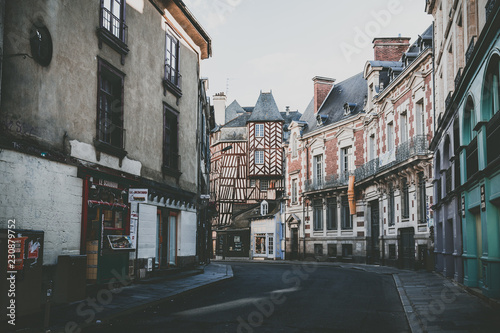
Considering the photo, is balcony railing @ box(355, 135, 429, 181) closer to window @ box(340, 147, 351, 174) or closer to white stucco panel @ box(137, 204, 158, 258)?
window @ box(340, 147, 351, 174)

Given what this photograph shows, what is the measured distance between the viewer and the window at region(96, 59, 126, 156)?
1272 centimetres

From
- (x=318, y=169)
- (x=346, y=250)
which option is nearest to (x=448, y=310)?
(x=346, y=250)

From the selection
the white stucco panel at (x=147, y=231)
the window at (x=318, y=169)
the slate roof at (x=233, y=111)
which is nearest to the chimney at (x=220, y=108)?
the slate roof at (x=233, y=111)

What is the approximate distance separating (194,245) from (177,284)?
17.6 ft

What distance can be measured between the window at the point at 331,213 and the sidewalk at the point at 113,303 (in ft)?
65.7

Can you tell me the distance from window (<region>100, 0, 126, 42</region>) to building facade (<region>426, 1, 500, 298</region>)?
8.77 meters

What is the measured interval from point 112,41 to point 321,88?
92.7ft

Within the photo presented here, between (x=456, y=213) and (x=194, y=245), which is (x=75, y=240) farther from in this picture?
(x=456, y=213)

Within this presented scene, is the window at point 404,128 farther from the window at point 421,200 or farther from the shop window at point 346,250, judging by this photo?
the shop window at point 346,250

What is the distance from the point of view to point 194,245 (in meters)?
19.6

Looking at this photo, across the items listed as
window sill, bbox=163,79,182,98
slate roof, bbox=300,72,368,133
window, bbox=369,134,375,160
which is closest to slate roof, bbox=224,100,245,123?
slate roof, bbox=300,72,368,133

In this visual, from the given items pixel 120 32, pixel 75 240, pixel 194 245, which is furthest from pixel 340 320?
pixel 194 245

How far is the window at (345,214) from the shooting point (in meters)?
32.4

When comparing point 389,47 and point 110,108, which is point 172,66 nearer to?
point 110,108
